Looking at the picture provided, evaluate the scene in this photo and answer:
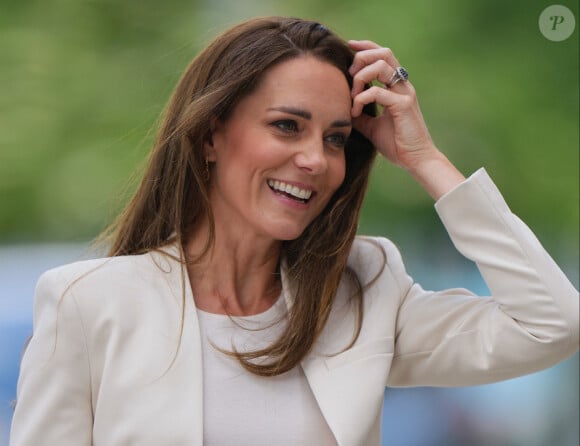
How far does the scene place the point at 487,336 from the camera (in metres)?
1.83

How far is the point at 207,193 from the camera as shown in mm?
1930

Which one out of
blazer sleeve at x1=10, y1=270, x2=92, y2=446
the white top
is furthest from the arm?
blazer sleeve at x1=10, y1=270, x2=92, y2=446

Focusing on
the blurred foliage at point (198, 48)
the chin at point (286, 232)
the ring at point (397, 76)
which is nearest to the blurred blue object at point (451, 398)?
the blurred foliage at point (198, 48)

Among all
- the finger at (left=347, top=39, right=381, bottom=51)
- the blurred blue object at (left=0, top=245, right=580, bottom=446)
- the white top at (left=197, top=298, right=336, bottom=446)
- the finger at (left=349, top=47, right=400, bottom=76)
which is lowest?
the blurred blue object at (left=0, top=245, right=580, bottom=446)

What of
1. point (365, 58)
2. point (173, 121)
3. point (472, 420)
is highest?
point (365, 58)

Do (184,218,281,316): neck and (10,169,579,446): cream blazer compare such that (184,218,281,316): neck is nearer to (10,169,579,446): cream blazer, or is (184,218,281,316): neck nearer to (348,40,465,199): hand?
(10,169,579,446): cream blazer

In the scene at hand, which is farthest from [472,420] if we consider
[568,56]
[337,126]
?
[337,126]

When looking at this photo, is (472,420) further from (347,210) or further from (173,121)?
(173,121)

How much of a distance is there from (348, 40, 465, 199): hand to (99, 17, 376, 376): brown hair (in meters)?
0.05

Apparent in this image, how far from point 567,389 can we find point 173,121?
2.19m

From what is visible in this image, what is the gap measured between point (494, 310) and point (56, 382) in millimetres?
797

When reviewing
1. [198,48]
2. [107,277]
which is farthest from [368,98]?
[198,48]

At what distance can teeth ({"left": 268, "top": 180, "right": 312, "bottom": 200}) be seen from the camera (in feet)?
5.93

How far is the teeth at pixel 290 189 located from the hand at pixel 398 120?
0.19 meters
